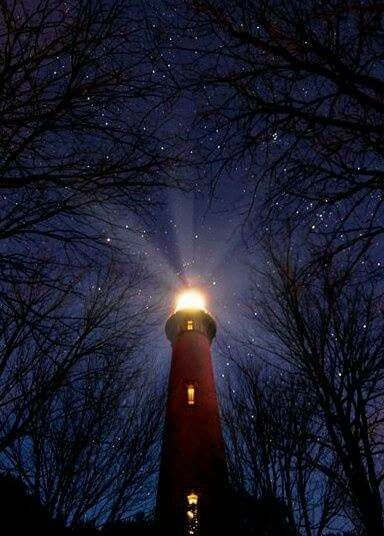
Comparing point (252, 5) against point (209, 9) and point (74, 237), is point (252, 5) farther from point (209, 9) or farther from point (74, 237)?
point (74, 237)

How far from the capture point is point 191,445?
627 inches

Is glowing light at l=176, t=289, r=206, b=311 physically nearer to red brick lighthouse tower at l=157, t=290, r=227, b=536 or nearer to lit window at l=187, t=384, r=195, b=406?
red brick lighthouse tower at l=157, t=290, r=227, b=536

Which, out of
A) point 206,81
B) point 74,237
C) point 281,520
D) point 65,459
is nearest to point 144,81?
point 206,81

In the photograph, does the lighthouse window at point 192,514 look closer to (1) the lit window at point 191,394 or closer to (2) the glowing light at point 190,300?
(1) the lit window at point 191,394

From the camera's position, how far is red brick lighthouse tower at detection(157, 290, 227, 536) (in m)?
14.3

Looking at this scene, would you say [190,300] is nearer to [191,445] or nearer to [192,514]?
[191,445]

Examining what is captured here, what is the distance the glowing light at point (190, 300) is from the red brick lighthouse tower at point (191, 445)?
3.01 ft

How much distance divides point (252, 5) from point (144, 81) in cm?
111

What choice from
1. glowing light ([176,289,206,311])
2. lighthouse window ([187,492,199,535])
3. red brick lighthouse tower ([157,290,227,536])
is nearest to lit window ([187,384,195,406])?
red brick lighthouse tower ([157,290,227,536])

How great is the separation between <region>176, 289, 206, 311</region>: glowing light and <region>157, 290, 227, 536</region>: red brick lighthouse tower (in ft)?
3.01

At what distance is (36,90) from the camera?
3605 mm

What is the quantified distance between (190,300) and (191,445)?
7.73 meters

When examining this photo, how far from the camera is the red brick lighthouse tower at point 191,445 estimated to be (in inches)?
563

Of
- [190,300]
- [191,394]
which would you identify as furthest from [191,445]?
[190,300]
